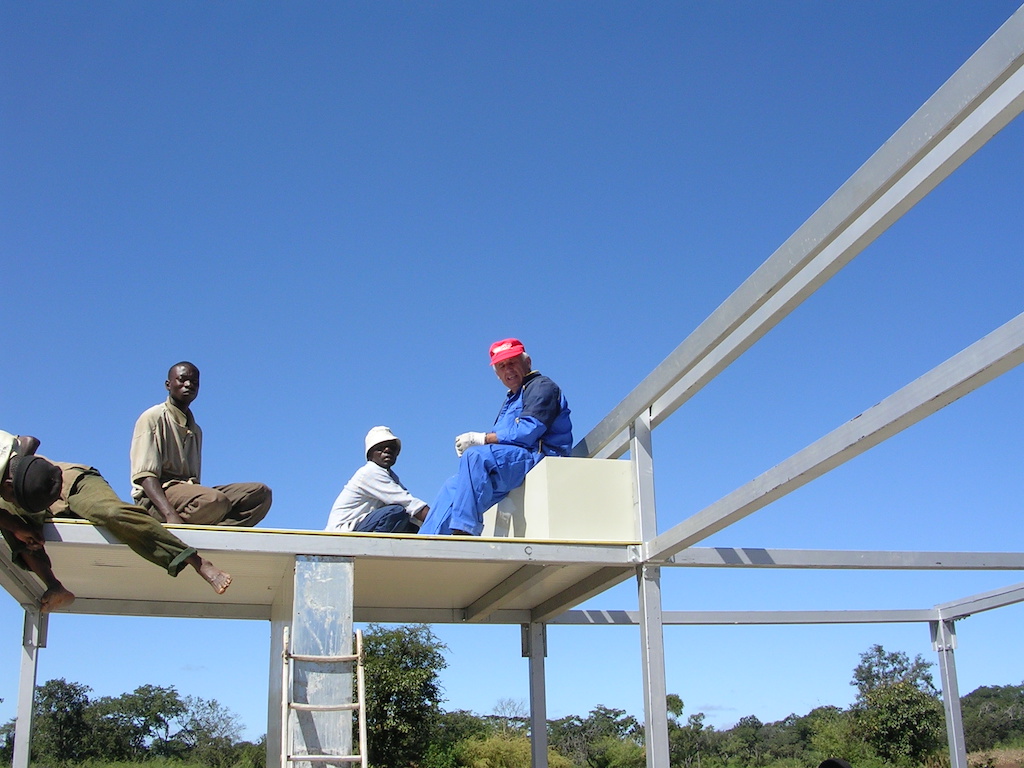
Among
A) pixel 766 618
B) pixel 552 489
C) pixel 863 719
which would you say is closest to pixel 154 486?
pixel 552 489

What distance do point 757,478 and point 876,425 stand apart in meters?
1.05

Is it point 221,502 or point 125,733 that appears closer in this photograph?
point 221,502

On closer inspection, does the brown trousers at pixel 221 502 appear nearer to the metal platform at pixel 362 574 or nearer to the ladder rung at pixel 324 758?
the metal platform at pixel 362 574

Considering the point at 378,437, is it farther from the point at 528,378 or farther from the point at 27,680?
the point at 27,680

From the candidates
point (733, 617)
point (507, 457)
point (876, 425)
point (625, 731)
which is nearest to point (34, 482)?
point (507, 457)

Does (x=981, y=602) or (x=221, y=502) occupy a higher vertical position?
(x=221, y=502)

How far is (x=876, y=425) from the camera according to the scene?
4.14 m

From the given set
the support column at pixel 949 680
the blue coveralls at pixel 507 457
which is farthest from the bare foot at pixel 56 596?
the support column at pixel 949 680

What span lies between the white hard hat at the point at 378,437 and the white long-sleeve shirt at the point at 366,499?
0.18 m

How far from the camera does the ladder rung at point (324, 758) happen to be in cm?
559

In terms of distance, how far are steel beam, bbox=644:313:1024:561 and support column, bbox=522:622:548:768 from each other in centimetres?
303

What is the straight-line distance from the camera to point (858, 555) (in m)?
6.56

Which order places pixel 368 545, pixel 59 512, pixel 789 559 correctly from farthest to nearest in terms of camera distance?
pixel 789 559
pixel 368 545
pixel 59 512

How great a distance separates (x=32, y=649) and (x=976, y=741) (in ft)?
51.5
